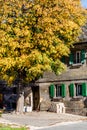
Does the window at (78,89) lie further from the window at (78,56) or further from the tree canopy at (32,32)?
the tree canopy at (32,32)

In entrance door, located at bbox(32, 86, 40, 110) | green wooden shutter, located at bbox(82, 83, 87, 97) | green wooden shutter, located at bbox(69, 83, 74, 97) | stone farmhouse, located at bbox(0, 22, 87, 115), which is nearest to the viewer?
green wooden shutter, located at bbox(82, 83, 87, 97)

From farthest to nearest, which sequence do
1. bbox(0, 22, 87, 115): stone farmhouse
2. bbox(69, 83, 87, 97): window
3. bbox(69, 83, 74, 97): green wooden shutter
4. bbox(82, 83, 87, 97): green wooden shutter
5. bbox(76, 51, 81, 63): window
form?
1. bbox(76, 51, 81, 63): window
2. bbox(69, 83, 74, 97): green wooden shutter
3. bbox(69, 83, 87, 97): window
4. bbox(0, 22, 87, 115): stone farmhouse
5. bbox(82, 83, 87, 97): green wooden shutter

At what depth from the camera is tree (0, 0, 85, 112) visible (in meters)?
27.9

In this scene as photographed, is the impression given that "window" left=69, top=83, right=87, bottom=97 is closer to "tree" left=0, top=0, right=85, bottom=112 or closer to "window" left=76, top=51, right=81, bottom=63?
"window" left=76, top=51, right=81, bottom=63

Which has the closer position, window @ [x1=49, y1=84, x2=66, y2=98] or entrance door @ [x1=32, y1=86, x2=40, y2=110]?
window @ [x1=49, y1=84, x2=66, y2=98]

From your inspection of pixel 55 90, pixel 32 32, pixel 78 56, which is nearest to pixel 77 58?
pixel 78 56

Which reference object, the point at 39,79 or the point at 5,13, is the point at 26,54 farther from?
the point at 39,79

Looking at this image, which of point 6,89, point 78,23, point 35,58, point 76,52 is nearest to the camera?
point 35,58

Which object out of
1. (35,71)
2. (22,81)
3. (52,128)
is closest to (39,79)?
(22,81)

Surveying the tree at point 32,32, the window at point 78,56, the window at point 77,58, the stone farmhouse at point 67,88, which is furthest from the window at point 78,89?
the tree at point 32,32

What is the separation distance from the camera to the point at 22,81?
99.9ft

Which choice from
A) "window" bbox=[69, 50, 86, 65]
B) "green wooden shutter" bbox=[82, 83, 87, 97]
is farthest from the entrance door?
"green wooden shutter" bbox=[82, 83, 87, 97]

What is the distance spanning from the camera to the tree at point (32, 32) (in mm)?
27922

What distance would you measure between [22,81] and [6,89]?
7.00 meters
